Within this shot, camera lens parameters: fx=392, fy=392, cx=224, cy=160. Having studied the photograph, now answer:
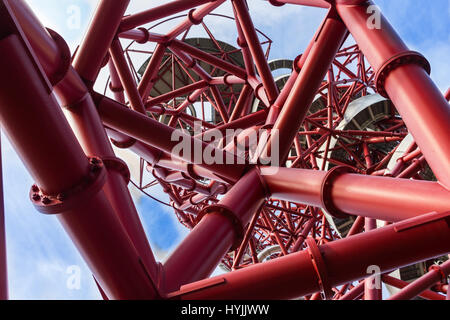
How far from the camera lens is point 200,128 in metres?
17.2

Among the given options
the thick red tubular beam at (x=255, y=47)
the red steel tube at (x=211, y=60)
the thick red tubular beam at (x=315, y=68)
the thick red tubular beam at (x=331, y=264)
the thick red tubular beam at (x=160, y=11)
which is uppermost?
the red steel tube at (x=211, y=60)

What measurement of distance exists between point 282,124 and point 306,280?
2.76 metres

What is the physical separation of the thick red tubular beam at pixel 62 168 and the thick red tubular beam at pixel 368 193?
2244 millimetres

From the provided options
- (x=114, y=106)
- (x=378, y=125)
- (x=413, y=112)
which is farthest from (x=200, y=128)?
(x=413, y=112)

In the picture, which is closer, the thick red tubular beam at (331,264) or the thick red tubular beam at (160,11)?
the thick red tubular beam at (331,264)

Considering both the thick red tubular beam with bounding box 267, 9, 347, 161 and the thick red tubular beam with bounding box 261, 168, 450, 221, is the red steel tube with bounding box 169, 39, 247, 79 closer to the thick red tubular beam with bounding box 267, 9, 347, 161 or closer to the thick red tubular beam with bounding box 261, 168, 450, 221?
the thick red tubular beam with bounding box 267, 9, 347, 161

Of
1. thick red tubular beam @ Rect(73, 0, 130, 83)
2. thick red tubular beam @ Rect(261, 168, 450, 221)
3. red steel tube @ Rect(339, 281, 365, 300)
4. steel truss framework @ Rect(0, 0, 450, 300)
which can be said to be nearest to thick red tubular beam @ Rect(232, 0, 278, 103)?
steel truss framework @ Rect(0, 0, 450, 300)

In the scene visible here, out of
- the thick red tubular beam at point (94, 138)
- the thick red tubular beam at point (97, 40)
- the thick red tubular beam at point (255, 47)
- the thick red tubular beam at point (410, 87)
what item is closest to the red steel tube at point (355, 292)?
the thick red tubular beam at point (255, 47)

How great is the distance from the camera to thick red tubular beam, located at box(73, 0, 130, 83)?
520 cm

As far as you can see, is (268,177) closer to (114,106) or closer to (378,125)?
(114,106)

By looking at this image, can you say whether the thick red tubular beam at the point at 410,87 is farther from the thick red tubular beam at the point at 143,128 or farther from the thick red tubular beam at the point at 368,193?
the thick red tubular beam at the point at 143,128

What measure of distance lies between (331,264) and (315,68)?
116 inches

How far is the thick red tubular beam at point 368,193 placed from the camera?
11.6ft

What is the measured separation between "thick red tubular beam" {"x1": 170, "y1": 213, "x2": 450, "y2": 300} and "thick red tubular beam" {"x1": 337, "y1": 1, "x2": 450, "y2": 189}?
517 millimetres
